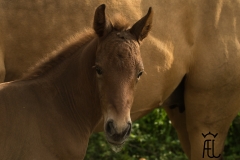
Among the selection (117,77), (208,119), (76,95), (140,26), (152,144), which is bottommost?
(152,144)

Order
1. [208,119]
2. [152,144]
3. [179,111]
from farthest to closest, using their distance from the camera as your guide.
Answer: [152,144]
[179,111]
[208,119]

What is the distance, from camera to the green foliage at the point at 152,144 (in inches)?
287

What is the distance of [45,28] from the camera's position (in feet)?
16.8

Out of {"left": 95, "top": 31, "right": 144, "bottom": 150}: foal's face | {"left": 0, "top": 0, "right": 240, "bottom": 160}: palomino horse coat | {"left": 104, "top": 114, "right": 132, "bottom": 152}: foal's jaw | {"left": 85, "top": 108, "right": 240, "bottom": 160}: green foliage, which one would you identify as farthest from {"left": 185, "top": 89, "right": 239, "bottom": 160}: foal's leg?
{"left": 104, "top": 114, "right": 132, "bottom": 152}: foal's jaw

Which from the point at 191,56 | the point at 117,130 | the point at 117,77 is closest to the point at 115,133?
the point at 117,130

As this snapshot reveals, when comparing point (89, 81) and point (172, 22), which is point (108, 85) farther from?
point (172, 22)

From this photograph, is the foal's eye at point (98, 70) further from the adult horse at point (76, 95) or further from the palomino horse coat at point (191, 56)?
the palomino horse coat at point (191, 56)

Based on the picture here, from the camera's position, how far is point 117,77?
4.21 metres

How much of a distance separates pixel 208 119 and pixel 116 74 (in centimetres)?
199

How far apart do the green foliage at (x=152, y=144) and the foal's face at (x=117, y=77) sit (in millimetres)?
2949

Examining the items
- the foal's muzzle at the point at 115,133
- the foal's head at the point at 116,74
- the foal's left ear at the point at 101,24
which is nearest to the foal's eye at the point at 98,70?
the foal's head at the point at 116,74

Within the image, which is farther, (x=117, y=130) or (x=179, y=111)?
(x=179, y=111)

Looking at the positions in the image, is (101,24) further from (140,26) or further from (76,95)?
(76,95)

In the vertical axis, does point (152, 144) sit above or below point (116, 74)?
below
